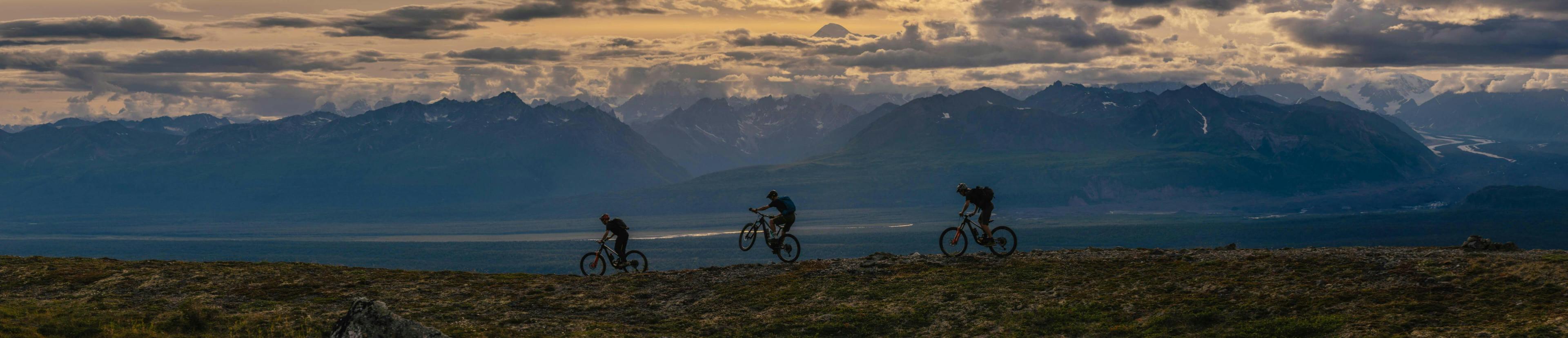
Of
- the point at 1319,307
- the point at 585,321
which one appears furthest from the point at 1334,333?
the point at 585,321

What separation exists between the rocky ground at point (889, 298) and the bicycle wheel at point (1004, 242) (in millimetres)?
497

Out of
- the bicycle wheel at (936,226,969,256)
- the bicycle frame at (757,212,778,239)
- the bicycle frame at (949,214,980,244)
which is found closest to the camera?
the bicycle frame at (949,214,980,244)

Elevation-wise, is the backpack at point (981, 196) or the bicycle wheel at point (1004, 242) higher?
the backpack at point (981, 196)

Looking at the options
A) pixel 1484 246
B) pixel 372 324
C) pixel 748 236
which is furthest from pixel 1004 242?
pixel 372 324

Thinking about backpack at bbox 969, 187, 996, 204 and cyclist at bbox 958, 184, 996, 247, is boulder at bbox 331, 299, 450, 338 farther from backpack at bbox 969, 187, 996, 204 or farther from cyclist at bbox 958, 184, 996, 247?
backpack at bbox 969, 187, 996, 204

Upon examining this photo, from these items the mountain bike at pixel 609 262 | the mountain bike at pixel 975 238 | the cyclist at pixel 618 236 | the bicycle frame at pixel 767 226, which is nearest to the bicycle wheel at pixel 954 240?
the mountain bike at pixel 975 238

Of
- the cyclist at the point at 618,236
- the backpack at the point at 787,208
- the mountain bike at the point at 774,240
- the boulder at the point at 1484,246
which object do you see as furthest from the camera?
the mountain bike at the point at 774,240

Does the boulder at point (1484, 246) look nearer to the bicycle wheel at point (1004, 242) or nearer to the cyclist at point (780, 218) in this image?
the bicycle wheel at point (1004, 242)

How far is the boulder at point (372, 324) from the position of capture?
21062 mm

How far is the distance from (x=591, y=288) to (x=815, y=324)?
1020 cm

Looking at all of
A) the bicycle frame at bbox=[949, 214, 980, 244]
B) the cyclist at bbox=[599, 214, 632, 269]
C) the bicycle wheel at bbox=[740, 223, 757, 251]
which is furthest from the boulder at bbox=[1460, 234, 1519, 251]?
the cyclist at bbox=[599, 214, 632, 269]

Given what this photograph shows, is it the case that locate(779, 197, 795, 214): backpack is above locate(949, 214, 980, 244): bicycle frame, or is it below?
above

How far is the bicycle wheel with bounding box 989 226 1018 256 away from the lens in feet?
125

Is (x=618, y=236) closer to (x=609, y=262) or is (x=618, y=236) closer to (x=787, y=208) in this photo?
(x=609, y=262)
